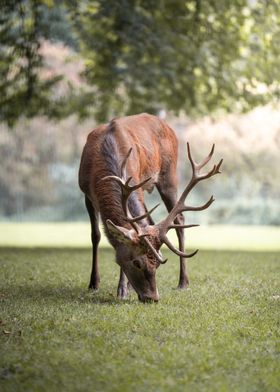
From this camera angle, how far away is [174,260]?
1093 cm

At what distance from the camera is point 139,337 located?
4.95m

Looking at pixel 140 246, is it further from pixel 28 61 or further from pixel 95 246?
pixel 28 61

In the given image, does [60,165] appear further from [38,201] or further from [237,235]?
[237,235]

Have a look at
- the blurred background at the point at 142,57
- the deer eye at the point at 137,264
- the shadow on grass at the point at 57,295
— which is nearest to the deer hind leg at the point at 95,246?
the shadow on grass at the point at 57,295

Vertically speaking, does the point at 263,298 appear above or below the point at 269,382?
below

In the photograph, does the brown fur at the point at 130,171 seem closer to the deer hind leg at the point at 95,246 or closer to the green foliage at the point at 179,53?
the deer hind leg at the point at 95,246

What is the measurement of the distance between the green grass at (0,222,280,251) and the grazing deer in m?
6.75

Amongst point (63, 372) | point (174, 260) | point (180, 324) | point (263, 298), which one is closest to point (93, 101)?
point (174, 260)

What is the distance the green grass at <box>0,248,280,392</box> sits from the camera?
13.3 feet

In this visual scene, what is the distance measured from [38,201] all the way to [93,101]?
955 cm

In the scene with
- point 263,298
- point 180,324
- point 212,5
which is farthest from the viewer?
Result: point 212,5

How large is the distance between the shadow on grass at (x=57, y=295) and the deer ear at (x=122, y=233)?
1.72ft

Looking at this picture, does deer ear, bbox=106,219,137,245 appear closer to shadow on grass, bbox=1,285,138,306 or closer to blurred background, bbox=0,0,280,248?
shadow on grass, bbox=1,285,138,306

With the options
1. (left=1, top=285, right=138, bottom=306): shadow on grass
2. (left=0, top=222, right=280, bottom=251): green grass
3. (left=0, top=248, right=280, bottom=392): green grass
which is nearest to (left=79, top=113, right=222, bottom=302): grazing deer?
(left=1, top=285, right=138, bottom=306): shadow on grass
